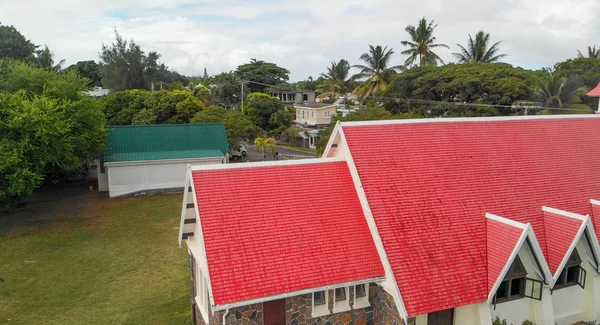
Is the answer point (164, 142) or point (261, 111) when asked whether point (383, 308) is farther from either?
point (261, 111)

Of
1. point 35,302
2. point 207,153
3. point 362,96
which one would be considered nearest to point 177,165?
point 207,153

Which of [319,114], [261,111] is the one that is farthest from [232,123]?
[319,114]

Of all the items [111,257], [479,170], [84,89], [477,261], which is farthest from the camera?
[84,89]

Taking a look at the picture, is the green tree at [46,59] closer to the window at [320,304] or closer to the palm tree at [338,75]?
the palm tree at [338,75]

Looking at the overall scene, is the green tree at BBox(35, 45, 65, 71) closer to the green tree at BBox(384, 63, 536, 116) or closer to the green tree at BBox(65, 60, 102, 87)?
the green tree at BBox(65, 60, 102, 87)

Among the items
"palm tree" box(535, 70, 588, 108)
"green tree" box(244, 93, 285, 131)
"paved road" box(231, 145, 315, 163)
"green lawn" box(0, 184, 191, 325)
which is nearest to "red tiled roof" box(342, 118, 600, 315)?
"green lawn" box(0, 184, 191, 325)

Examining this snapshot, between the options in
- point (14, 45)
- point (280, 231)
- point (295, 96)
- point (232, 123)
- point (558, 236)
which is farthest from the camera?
point (295, 96)

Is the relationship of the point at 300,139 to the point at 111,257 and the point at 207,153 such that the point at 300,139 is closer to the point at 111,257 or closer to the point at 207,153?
the point at 207,153
